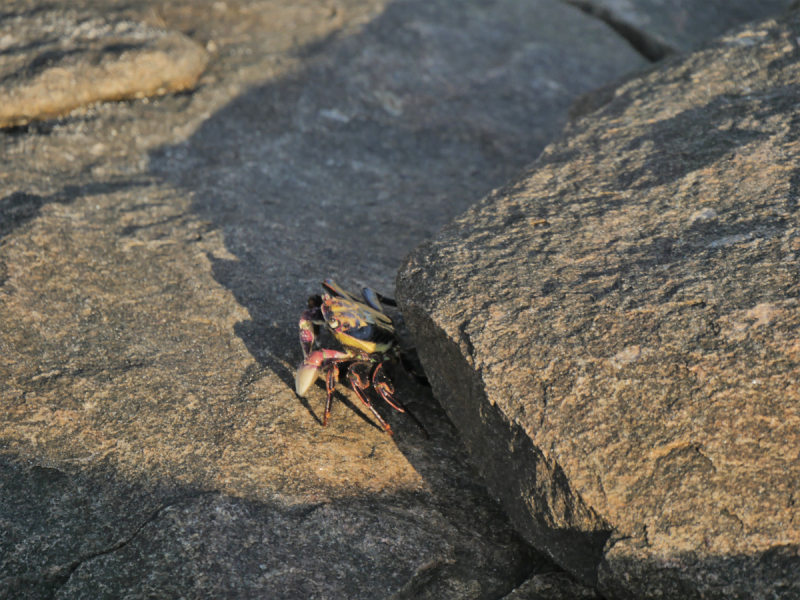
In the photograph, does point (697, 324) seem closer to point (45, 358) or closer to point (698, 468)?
point (698, 468)

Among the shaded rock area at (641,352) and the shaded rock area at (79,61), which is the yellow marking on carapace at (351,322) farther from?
the shaded rock area at (79,61)

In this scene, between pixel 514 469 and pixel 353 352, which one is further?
pixel 353 352

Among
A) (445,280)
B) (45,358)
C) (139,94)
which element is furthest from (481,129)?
(45,358)

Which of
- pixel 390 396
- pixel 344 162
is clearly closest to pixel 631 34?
pixel 344 162

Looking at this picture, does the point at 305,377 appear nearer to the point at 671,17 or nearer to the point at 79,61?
the point at 79,61

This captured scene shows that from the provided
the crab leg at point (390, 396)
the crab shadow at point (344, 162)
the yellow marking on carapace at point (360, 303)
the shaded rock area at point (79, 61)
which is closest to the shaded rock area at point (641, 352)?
the crab leg at point (390, 396)

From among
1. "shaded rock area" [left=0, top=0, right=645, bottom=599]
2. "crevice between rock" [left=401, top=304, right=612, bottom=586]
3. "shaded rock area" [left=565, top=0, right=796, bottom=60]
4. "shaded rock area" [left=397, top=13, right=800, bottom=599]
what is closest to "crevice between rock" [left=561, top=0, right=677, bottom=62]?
"shaded rock area" [left=565, top=0, right=796, bottom=60]
